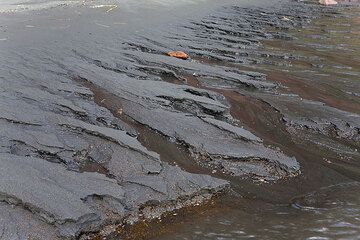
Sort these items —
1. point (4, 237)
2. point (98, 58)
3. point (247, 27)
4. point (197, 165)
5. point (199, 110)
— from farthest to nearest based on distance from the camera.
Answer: point (247, 27) → point (98, 58) → point (199, 110) → point (197, 165) → point (4, 237)

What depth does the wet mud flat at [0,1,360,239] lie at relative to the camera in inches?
183

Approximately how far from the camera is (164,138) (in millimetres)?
6812

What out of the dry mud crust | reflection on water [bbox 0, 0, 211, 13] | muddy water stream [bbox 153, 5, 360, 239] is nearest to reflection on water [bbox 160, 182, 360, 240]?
muddy water stream [bbox 153, 5, 360, 239]

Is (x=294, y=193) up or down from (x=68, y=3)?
down

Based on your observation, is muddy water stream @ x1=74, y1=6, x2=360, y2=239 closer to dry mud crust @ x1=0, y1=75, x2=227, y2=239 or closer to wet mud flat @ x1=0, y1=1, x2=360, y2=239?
wet mud flat @ x1=0, y1=1, x2=360, y2=239

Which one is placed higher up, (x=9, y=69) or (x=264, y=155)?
(x=9, y=69)

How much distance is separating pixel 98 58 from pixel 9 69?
8.30 feet

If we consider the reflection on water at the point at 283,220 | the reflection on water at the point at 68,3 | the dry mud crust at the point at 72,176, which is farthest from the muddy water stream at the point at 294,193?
the reflection on water at the point at 68,3

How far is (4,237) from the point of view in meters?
4.05

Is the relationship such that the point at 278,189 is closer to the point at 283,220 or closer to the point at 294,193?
the point at 294,193

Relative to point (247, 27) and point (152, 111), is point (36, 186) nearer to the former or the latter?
point (152, 111)

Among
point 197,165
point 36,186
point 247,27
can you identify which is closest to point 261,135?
point 197,165

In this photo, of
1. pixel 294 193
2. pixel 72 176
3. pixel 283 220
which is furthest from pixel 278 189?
pixel 72 176

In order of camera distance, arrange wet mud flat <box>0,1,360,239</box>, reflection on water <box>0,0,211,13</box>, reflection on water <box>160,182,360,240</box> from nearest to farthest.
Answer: reflection on water <box>160,182,360,240</box>, wet mud flat <box>0,1,360,239</box>, reflection on water <box>0,0,211,13</box>
